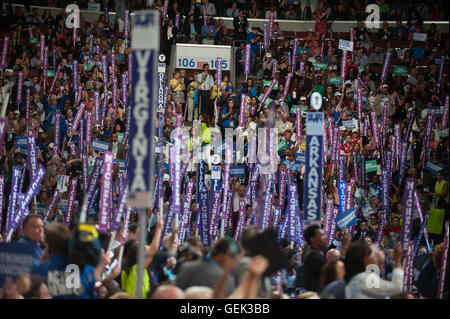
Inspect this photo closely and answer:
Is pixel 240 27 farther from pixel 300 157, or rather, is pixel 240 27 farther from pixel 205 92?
pixel 300 157

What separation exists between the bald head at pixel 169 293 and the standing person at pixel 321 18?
55.2ft

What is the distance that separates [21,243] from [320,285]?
2759mm

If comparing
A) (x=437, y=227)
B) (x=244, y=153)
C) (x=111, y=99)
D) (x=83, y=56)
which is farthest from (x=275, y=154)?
(x=83, y=56)

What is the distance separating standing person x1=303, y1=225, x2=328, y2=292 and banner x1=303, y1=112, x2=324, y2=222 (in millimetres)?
181

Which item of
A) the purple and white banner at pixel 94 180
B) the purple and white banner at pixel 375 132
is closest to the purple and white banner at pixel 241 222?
the purple and white banner at pixel 94 180

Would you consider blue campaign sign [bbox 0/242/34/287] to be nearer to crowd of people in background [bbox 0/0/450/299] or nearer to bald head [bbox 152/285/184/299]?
crowd of people in background [bbox 0/0/450/299]

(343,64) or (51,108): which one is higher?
(343,64)

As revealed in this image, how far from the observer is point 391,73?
69.6 feet

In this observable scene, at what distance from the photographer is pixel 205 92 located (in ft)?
61.0

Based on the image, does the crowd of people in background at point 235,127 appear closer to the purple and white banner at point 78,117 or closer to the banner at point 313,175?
the purple and white banner at point 78,117

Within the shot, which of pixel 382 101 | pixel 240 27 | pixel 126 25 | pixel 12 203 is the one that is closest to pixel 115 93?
pixel 126 25

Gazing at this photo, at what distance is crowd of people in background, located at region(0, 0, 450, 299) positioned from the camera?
696cm

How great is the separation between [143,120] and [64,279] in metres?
1.52

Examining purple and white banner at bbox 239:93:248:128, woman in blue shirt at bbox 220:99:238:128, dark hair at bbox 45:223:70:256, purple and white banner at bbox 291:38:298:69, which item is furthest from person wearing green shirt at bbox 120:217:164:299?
purple and white banner at bbox 291:38:298:69
